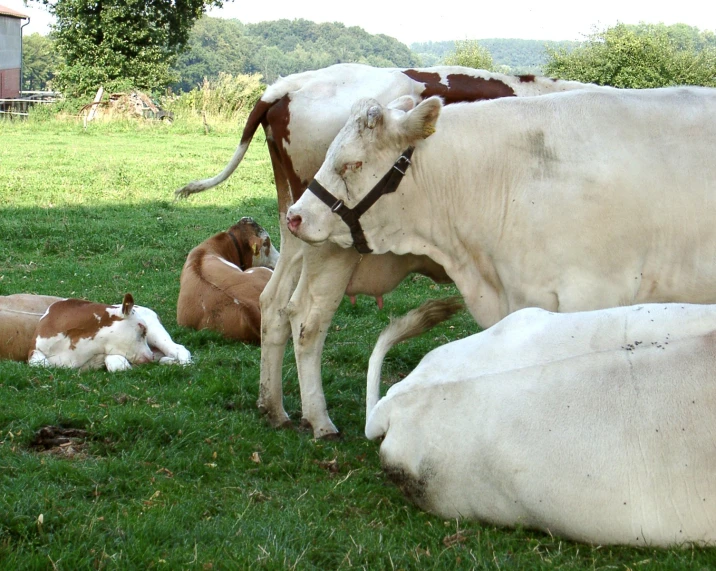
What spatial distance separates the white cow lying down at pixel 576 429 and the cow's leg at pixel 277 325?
6.18 ft

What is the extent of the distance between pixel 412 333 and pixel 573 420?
1627 millimetres

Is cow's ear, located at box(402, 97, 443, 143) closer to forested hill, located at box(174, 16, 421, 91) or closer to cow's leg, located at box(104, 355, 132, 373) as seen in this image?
cow's leg, located at box(104, 355, 132, 373)

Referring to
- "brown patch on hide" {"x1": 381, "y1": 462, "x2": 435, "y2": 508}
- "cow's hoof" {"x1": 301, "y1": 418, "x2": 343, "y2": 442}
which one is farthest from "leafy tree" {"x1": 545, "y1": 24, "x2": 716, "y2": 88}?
"brown patch on hide" {"x1": 381, "y1": 462, "x2": 435, "y2": 508}

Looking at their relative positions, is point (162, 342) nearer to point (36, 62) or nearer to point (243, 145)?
point (243, 145)

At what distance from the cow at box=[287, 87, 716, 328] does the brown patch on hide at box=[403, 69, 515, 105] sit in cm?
42

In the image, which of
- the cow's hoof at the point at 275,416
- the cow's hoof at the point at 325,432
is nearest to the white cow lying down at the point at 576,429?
A: the cow's hoof at the point at 325,432

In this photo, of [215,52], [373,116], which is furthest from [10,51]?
[373,116]

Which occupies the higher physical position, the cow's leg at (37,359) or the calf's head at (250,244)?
the calf's head at (250,244)

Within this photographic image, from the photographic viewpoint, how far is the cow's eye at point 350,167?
16.7 ft

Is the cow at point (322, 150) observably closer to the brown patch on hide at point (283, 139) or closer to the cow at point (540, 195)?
the brown patch on hide at point (283, 139)

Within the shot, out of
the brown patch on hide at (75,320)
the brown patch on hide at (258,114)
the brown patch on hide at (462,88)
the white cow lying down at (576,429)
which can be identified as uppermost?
the brown patch on hide at (462,88)

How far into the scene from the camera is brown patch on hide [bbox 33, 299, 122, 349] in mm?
7148

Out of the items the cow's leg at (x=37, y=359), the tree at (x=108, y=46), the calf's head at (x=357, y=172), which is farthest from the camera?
the tree at (x=108, y=46)

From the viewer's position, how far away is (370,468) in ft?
16.3
